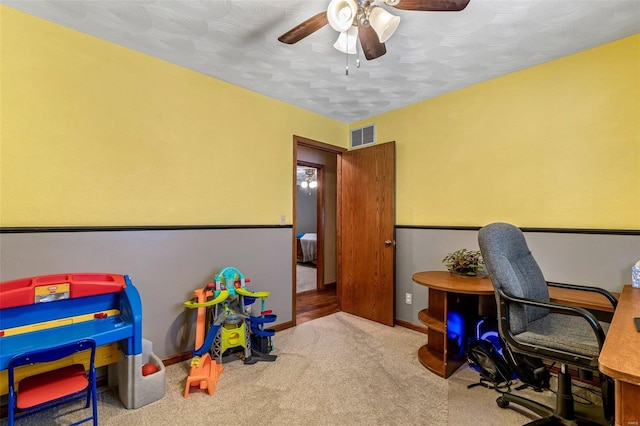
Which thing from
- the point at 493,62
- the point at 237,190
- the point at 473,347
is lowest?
the point at 473,347

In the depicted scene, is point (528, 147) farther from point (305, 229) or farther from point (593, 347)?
point (305, 229)

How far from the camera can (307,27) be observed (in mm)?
1595

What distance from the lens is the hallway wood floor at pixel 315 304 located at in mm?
3641

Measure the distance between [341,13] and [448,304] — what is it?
209 cm

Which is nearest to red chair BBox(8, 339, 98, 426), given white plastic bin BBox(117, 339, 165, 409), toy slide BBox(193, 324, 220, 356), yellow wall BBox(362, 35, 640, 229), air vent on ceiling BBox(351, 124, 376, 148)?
white plastic bin BBox(117, 339, 165, 409)

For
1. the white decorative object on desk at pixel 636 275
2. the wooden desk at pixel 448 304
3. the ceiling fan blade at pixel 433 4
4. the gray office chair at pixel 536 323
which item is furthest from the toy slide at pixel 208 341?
the white decorative object on desk at pixel 636 275

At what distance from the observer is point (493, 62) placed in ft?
7.82

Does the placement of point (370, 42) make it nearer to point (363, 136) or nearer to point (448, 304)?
point (448, 304)

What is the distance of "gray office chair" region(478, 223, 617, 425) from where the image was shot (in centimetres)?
138

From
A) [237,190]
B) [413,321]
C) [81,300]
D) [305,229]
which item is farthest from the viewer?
[305,229]

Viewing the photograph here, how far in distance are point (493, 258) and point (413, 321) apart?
1.89 m

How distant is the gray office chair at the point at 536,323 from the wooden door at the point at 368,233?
1576 mm

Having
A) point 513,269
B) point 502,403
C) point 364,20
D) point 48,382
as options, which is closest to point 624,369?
point 513,269

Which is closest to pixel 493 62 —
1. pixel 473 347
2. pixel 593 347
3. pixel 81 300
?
pixel 593 347
